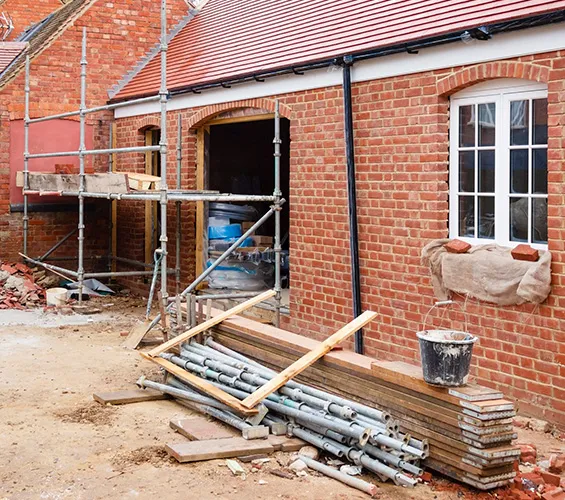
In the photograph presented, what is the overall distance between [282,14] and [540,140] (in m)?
6.47

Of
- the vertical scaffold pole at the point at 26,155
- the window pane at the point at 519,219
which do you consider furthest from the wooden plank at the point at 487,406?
the vertical scaffold pole at the point at 26,155

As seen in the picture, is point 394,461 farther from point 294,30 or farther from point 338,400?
point 294,30

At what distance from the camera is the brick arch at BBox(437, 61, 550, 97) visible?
810 cm

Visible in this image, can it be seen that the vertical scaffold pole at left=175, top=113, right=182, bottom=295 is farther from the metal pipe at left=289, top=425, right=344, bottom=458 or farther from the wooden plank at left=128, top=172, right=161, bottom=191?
the metal pipe at left=289, top=425, right=344, bottom=458

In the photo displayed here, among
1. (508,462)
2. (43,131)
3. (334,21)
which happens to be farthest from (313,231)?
(43,131)

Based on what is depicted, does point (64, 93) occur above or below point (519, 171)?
above

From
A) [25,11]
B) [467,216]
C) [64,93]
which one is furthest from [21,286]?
[25,11]

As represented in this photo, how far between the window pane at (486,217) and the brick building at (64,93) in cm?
930

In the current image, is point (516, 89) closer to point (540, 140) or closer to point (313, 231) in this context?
point (540, 140)

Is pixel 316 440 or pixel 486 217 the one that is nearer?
pixel 316 440

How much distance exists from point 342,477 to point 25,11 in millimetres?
21933

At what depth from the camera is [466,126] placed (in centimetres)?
922

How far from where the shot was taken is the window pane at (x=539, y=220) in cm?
834

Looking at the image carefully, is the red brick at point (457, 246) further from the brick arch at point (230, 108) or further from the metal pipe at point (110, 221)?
the metal pipe at point (110, 221)
